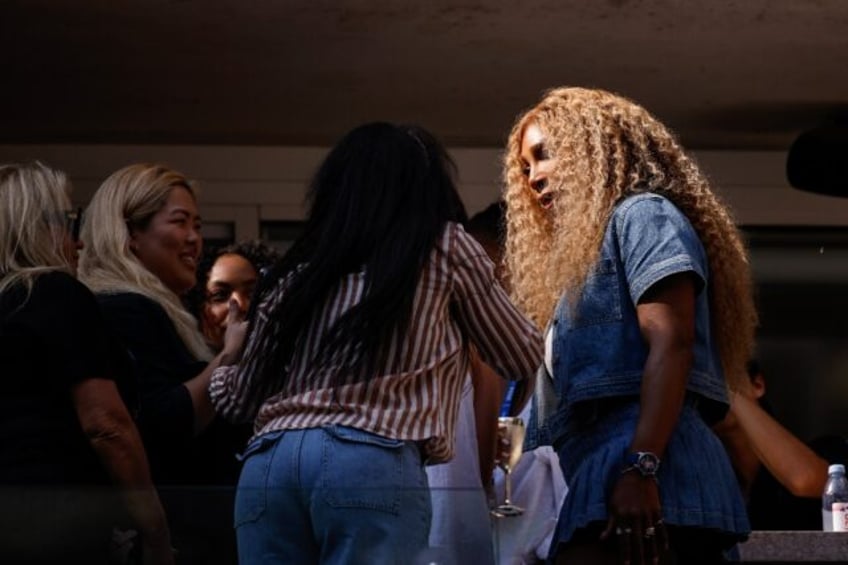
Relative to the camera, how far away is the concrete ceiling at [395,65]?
7.12 m

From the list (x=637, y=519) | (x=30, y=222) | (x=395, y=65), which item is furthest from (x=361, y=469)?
(x=395, y=65)

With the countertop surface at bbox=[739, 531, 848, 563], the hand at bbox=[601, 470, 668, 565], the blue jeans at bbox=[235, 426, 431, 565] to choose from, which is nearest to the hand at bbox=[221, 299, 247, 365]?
the blue jeans at bbox=[235, 426, 431, 565]

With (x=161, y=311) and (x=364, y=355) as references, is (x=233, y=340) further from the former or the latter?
(x=364, y=355)

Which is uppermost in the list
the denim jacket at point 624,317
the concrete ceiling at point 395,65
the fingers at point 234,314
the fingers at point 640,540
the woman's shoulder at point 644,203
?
the concrete ceiling at point 395,65

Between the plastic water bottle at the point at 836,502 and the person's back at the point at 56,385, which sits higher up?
the person's back at the point at 56,385

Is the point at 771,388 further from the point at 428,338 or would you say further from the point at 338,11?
the point at 428,338

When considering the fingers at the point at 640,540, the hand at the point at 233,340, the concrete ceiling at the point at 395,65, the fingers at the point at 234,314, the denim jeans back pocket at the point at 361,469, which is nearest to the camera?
the denim jeans back pocket at the point at 361,469

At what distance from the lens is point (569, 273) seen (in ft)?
13.9

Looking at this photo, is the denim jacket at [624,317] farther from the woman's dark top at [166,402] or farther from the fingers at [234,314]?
the fingers at [234,314]

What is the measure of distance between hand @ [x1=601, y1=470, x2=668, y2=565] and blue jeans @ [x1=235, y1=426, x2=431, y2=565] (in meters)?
0.44

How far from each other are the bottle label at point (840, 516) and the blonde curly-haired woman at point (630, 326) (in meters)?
1.47

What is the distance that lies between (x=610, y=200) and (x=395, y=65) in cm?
358

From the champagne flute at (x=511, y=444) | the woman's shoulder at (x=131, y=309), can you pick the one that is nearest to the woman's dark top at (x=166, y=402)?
the woman's shoulder at (x=131, y=309)

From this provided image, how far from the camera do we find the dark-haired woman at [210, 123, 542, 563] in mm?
3652
